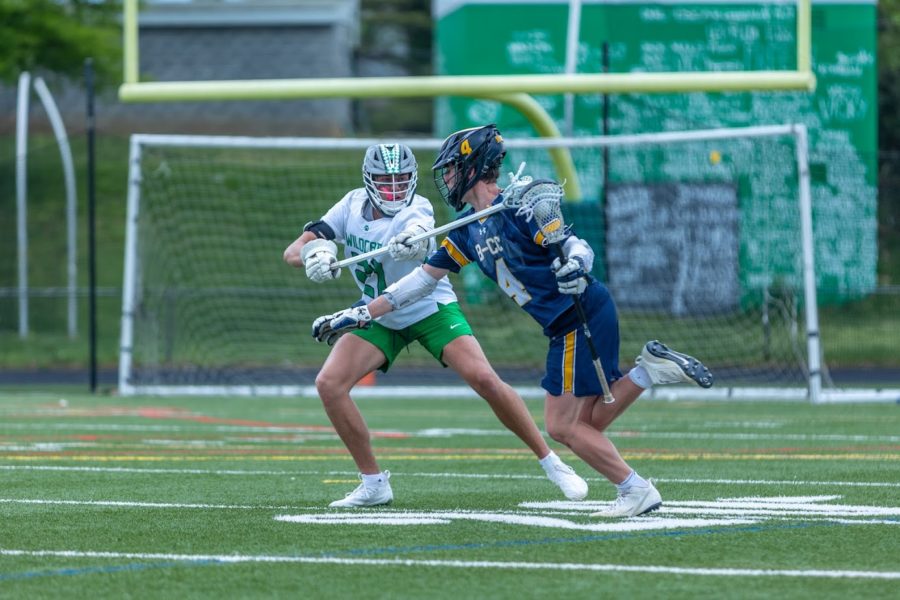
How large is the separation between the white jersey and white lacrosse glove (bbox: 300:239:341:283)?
0.93ft

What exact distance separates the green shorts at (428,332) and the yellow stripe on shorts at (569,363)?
1.16 m

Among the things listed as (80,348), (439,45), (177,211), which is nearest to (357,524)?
(177,211)

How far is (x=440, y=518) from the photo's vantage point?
776 centimetres

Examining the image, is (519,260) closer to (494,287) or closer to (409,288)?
(409,288)

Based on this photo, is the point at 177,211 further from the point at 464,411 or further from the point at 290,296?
the point at 464,411

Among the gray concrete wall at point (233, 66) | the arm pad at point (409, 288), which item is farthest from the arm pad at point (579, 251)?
the gray concrete wall at point (233, 66)

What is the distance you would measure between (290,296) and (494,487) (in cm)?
1580

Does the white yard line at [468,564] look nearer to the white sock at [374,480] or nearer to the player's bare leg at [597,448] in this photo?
the player's bare leg at [597,448]

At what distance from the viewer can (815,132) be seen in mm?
27500

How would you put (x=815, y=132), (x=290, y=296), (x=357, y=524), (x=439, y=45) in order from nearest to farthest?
(x=357, y=524) → (x=290, y=296) → (x=815, y=132) → (x=439, y=45)

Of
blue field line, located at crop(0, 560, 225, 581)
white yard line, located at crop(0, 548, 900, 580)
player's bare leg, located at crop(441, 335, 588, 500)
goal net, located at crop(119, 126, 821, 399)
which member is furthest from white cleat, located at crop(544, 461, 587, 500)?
goal net, located at crop(119, 126, 821, 399)

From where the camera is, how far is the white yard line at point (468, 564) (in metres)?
5.93

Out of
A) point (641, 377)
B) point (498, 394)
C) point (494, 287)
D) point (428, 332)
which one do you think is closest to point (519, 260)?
Answer: point (641, 377)

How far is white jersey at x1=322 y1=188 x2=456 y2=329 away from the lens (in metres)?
8.87
